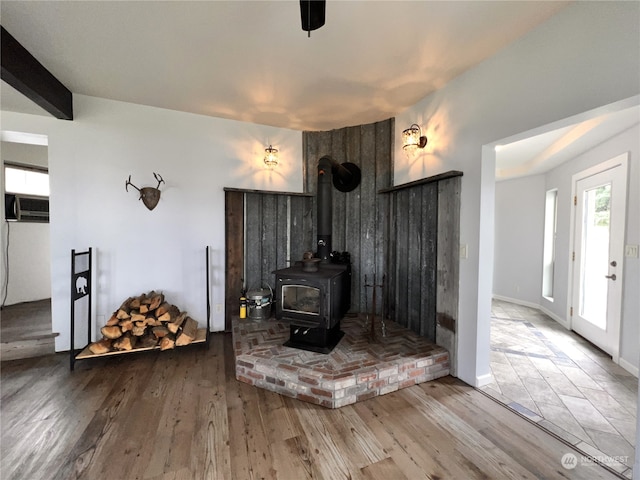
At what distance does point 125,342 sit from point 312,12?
3.09 meters

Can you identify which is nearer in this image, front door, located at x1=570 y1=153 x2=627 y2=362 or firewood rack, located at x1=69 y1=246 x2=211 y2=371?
firewood rack, located at x1=69 y1=246 x2=211 y2=371

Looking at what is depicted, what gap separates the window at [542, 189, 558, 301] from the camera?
13.8 ft

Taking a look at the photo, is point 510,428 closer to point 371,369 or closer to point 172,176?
point 371,369

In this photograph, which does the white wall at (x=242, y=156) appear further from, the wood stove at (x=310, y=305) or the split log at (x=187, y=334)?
the wood stove at (x=310, y=305)

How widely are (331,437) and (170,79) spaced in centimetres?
325

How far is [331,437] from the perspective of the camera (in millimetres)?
1674

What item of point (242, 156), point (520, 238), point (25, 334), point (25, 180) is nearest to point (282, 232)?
point (242, 156)

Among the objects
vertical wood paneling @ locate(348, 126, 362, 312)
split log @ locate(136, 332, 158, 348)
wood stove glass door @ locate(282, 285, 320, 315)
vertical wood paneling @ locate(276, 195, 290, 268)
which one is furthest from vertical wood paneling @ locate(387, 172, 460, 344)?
split log @ locate(136, 332, 158, 348)

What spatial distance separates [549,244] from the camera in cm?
423

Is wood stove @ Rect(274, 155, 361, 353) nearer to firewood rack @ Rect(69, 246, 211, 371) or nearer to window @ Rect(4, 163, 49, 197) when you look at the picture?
firewood rack @ Rect(69, 246, 211, 371)

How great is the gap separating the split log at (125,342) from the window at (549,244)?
578cm

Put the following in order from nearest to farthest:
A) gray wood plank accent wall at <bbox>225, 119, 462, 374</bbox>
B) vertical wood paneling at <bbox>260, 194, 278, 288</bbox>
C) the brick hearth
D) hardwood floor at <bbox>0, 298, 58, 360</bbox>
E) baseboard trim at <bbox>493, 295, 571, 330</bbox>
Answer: the brick hearth
hardwood floor at <bbox>0, 298, 58, 360</bbox>
gray wood plank accent wall at <bbox>225, 119, 462, 374</bbox>
vertical wood paneling at <bbox>260, 194, 278, 288</bbox>
baseboard trim at <bbox>493, 295, 571, 330</bbox>

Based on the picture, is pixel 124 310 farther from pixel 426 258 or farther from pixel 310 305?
pixel 426 258

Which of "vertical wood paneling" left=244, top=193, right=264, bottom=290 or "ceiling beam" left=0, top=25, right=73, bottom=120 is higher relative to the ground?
"ceiling beam" left=0, top=25, right=73, bottom=120
